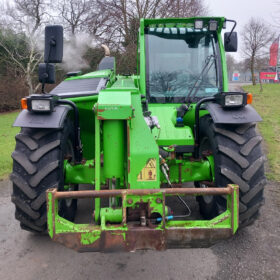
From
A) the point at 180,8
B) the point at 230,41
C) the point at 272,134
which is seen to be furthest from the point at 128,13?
the point at 230,41

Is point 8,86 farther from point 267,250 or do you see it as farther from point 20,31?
point 267,250

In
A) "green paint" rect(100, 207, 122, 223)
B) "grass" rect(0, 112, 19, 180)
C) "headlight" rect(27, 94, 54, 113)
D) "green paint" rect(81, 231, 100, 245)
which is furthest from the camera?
"grass" rect(0, 112, 19, 180)

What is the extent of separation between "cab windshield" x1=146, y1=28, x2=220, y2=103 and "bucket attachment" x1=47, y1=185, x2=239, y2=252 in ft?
6.42

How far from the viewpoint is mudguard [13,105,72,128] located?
8.76 feet

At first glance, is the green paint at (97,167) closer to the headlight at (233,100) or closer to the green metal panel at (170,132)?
the green metal panel at (170,132)

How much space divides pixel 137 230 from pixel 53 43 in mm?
1864

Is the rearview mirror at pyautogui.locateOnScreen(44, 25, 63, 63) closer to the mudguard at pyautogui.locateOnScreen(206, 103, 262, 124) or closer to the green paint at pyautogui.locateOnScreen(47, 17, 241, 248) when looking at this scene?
the green paint at pyautogui.locateOnScreen(47, 17, 241, 248)

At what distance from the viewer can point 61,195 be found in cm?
211

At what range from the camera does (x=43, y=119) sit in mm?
2742

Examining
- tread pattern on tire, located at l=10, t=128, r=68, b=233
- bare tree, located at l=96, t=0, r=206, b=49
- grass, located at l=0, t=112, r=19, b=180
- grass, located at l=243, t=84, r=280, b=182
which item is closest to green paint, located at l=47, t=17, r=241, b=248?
tread pattern on tire, located at l=10, t=128, r=68, b=233

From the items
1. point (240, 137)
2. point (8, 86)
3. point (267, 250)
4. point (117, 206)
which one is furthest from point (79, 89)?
point (8, 86)

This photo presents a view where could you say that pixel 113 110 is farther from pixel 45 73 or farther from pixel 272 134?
pixel 272 134

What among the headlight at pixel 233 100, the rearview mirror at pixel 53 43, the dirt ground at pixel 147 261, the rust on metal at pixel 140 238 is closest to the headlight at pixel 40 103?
the rearview mirror at pixel 53 43

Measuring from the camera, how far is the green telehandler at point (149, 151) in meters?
2.11
